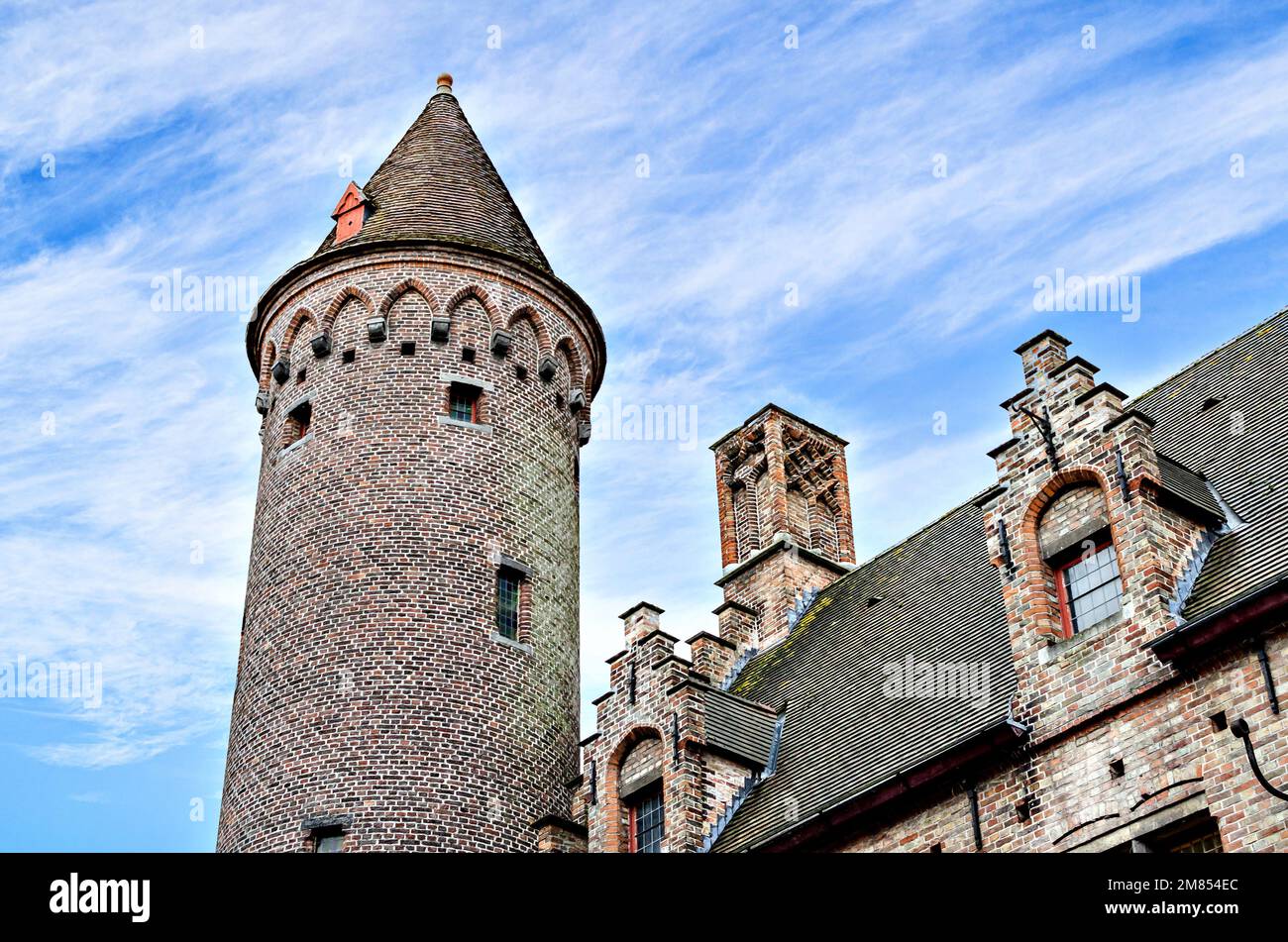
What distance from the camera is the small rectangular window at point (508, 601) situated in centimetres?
2997

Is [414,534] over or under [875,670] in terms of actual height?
over

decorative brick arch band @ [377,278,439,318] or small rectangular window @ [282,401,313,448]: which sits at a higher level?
decorative brick arch band @ [377,278,439,318]

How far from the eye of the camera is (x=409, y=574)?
29297mm

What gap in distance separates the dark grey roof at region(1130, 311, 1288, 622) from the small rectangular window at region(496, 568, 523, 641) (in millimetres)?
10997

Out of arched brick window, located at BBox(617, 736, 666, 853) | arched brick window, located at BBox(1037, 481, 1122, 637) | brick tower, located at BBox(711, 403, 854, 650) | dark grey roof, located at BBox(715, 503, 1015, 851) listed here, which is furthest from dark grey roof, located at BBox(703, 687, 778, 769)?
arched brick window, located at BBox(1037, 481, 1122, 637)

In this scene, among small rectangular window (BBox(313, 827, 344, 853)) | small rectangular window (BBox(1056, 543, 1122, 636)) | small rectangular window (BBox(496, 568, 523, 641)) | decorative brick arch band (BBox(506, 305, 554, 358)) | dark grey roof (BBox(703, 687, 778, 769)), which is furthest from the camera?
decorative brick arch band (BBox(506, 305, 554, 358))

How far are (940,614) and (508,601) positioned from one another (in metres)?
Result: 7.94

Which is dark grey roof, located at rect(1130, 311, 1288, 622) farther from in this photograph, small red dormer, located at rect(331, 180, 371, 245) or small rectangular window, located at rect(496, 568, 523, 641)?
small red dormer, located at rect(331, 180, 371, 245)

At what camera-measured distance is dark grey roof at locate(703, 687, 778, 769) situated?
2608 centimetres

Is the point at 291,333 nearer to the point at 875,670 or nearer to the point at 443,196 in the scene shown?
the point at 443,196

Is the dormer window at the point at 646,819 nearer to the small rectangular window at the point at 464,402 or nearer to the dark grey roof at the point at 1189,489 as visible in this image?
the small rectangular window at the point at 464,402

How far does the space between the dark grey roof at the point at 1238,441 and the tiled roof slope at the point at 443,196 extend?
1325cm

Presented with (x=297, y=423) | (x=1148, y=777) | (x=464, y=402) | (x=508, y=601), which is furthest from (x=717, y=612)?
(x=1148, y=777)
